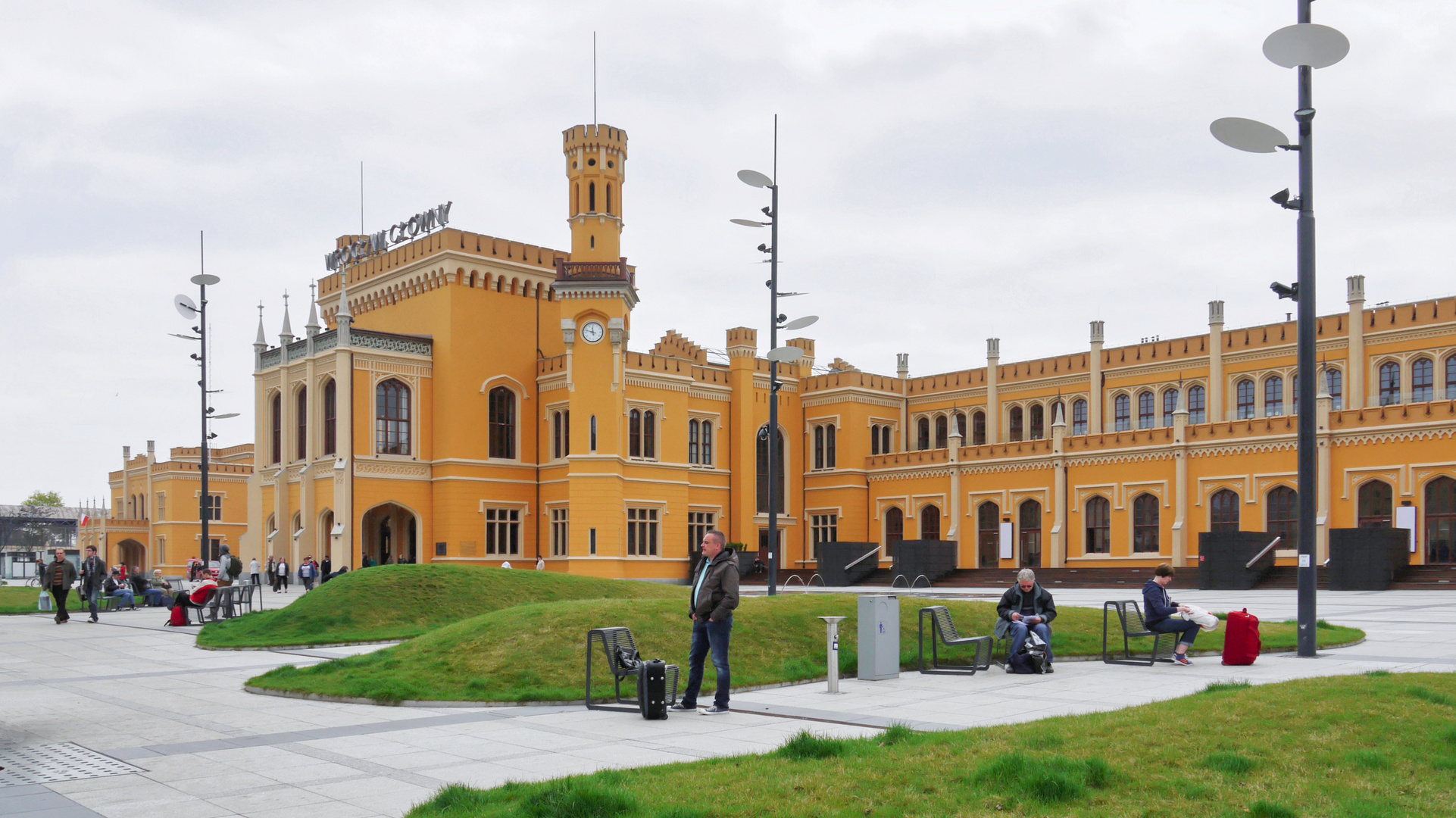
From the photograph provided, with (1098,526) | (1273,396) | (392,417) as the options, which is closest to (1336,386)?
(1273,396)

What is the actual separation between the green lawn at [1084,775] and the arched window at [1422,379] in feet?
139

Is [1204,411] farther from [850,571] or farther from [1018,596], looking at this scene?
[1018,596]

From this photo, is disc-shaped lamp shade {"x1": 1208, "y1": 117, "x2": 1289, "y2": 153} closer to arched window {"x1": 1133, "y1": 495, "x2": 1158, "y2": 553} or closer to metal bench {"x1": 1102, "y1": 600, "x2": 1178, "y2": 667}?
metal bench {"x1": 1102, "y1": 600, "x2": 1178, "y2": 667}

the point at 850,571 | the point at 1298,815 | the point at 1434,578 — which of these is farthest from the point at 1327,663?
the point at 850,571

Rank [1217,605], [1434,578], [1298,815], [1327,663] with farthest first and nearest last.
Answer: [1434,578] < [1217,605] < [1327,663] < [1298,815]

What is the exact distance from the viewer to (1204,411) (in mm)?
51969

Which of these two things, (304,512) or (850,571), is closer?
(304,512)

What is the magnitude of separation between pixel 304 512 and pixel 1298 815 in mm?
46322

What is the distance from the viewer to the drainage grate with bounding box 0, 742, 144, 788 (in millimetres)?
8531

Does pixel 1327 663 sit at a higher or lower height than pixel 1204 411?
lower

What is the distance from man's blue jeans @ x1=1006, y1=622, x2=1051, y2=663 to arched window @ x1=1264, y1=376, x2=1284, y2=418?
131ft

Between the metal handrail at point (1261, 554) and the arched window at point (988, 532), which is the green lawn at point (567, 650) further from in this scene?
the arched window at point (988, 532)

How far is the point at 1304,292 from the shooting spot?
14.8 metres

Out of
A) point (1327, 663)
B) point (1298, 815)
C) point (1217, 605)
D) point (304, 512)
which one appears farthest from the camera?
point (304, 512)
